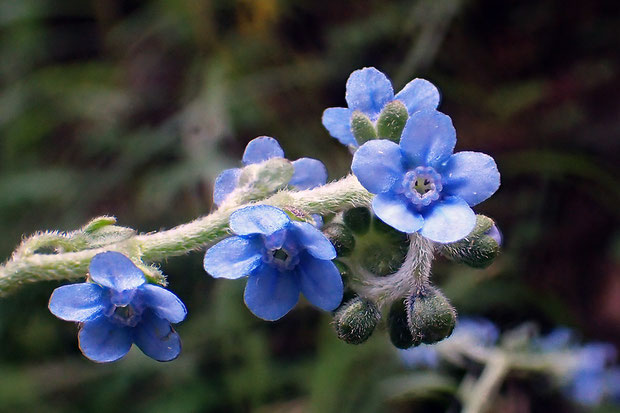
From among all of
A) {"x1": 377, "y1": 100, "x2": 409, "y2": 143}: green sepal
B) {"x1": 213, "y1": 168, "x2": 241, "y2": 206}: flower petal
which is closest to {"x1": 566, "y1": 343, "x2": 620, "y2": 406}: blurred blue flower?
{"x1": 377, "y1": 100, "x2": 409, "y2": 143}: green sepal

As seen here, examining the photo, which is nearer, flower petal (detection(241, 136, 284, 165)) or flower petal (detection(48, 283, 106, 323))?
flower petal (detection(48, 283, 106, 323))

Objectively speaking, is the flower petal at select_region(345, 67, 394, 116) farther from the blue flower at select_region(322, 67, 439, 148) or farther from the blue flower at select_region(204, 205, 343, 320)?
the blue flower at select_region(204, 205, 343, 320)

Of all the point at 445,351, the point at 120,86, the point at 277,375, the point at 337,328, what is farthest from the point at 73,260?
the point at 120,86

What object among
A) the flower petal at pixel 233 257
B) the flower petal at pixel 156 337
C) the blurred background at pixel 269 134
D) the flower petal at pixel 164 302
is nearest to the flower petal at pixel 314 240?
the flower petal at pixel 233 257

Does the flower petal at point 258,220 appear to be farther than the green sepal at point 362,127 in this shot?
No

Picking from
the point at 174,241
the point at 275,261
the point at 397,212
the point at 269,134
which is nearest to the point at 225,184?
the point at 174,241

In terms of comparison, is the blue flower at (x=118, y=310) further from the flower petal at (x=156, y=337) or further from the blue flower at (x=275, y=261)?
the blue flower at (x=275, y=261)
